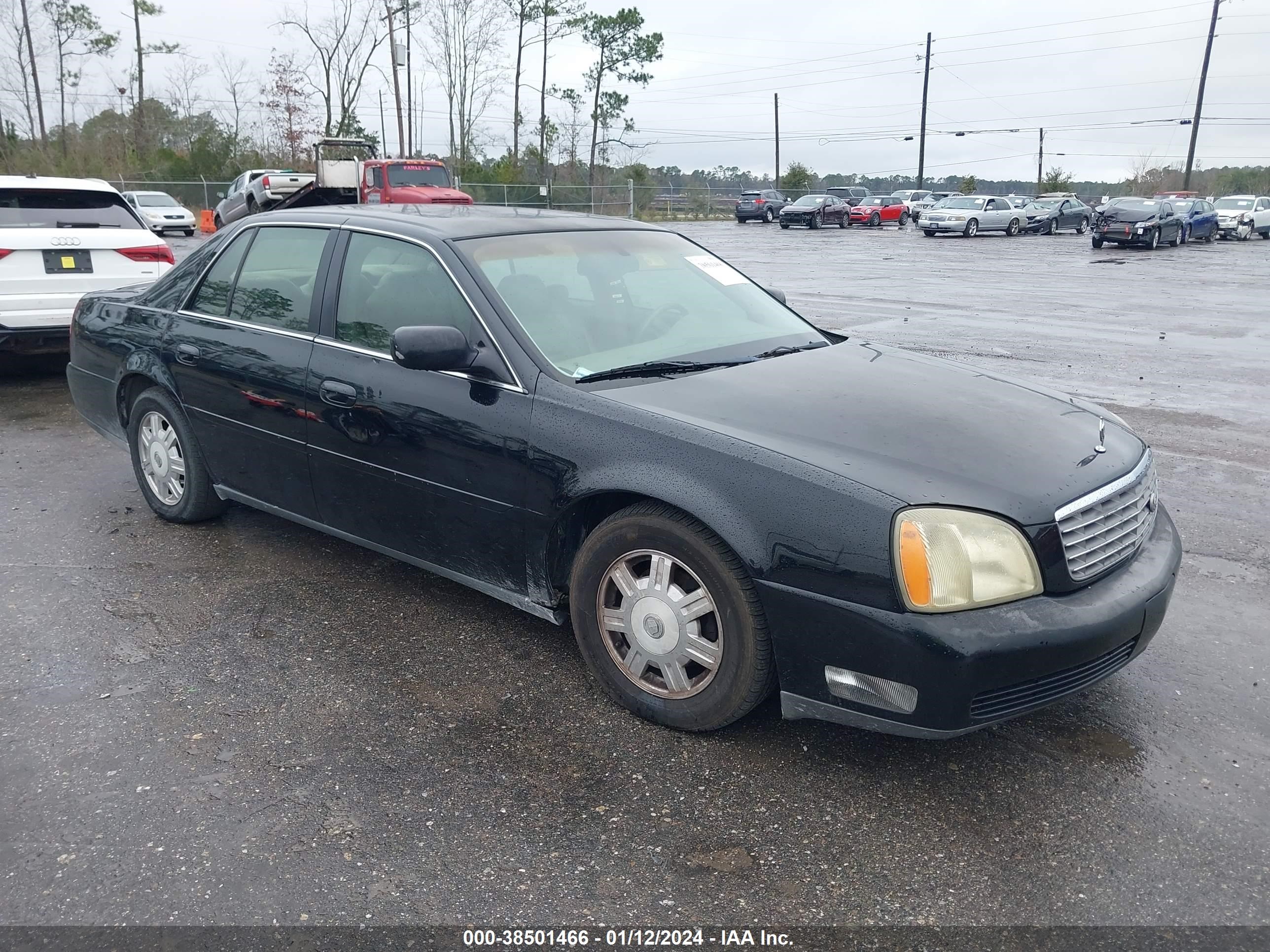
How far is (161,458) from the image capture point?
510cm

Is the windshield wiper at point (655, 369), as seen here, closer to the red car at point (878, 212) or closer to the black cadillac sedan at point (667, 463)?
the black cadillac sedan at point (667, 463)

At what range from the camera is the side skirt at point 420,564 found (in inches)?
142

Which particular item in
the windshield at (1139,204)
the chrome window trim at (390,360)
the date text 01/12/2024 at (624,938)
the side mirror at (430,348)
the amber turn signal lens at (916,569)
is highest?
the windshield at (1139,204)

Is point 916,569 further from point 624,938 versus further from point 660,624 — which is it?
point 624,938

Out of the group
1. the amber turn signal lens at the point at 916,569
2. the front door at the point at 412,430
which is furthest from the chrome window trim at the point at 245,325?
the amber turn signal lens at the point at 916,569

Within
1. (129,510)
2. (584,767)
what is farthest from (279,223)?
(584,767)

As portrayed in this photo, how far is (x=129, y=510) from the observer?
547 centimetres

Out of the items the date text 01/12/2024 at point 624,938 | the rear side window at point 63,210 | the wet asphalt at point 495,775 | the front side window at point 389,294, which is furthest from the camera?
the rear side window at point 63,210

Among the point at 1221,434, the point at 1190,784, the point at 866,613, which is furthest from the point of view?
the point at 1221,434

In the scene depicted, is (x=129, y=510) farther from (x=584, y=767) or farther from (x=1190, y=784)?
(x=1190, y=784)

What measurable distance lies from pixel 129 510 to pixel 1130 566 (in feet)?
15.9

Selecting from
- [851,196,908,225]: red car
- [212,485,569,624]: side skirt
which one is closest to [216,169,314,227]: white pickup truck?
[851,196,908,225]: red car

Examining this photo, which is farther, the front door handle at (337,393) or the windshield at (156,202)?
the windshield at (156,202)

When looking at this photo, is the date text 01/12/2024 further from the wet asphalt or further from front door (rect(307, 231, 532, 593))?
front door (rect(307, 231, 532, 593))
